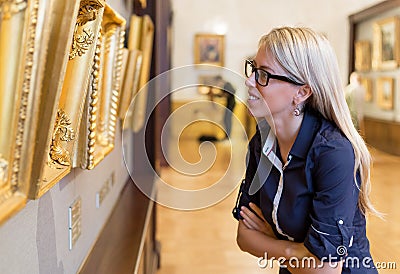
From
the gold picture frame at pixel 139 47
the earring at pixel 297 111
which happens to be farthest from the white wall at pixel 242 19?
the earring at pixel 297 111

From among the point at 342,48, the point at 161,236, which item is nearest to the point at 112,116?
the point at 161,236

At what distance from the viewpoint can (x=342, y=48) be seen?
717 inches

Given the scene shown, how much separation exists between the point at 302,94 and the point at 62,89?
97cm

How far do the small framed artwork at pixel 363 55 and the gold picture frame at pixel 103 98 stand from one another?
1528 cm

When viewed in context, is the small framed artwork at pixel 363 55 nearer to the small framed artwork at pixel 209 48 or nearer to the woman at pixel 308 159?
the small framed artwork at pixel 209 48

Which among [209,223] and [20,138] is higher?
[20,138]

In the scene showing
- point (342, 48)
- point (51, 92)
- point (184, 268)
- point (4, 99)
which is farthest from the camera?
point (342, 48)

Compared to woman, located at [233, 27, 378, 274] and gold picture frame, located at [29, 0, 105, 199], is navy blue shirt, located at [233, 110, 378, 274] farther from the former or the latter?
gold picture frame, located at [29, 0, 105, 199]

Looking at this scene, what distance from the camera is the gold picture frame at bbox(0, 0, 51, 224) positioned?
3.58ft

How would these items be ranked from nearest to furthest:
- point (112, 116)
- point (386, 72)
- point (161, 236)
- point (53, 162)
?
point (53, 162), point (112, 116), point (161, 236), point (386, 72)

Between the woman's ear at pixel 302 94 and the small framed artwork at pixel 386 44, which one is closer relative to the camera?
the woman's ear at pixel 302 94

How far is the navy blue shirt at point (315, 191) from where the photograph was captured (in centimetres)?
203

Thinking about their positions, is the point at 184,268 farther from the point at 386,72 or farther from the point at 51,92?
the point at 386,72

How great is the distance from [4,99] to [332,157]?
1324 millimetres
